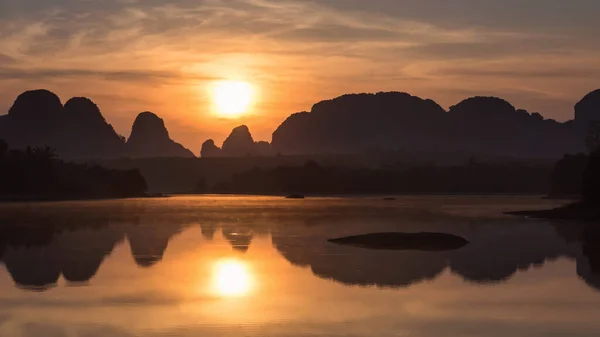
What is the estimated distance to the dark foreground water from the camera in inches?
1101

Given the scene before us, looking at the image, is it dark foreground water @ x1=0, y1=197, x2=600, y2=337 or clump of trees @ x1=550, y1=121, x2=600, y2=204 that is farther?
clump of trees @ x1=550, y1=121, x2=600, y2=204

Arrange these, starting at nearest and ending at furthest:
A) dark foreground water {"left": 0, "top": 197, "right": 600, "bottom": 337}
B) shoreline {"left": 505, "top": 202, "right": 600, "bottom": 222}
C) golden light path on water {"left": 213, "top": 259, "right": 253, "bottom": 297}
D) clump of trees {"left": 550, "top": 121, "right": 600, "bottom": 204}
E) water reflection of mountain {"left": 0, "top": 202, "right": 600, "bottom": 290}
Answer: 1. dark foreground water {"left": 0, "top": 197, "right": 600, "bottom": 337}
2. golden light path on water {"left": 213, "top": 259, "right": 253, "bottom": 297}
3. water reflection of mountain {"left": 0, "top": 202, "right": 600, "bottom": 290}
4. shoreline {"left": 505, "top": 202, "right": 600, "bottom": 222}
5. clump of trees {"left": 550, "top": 121, "right": 600, "bottom": 204}

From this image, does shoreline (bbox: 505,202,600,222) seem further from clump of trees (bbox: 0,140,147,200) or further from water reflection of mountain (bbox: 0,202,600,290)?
clump of trees (bbox: 0,140,147,200)

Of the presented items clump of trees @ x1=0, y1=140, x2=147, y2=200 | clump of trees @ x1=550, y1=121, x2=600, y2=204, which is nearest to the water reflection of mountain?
clump of trees @ x1=550, y1=121, x2=600, y2=204

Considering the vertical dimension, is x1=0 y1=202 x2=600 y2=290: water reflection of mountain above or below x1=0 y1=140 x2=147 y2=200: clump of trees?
below

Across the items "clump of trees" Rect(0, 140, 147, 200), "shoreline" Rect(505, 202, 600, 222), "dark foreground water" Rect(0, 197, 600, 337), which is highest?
"clump of trees" Rect(0, 140, 147, 200)

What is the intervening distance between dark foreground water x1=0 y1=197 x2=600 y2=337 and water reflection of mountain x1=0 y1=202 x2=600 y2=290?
5.2 inches

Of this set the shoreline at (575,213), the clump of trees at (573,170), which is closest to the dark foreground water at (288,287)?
the shoreline at (575,213)

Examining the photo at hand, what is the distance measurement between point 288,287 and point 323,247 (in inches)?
778

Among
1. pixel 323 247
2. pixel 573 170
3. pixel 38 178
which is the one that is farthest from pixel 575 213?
pixel 38 178

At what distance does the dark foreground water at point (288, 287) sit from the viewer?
28.0 meters

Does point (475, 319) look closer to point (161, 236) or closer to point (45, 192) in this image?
point (161, 236)

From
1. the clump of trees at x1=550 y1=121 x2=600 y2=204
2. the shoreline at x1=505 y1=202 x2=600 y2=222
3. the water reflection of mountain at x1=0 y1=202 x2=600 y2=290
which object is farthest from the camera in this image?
the clump of trees at x1=550 y1=121 x2=600 y2=204

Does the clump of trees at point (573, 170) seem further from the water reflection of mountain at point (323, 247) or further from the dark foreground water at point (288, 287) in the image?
the dark foreground water at point (288, 287)
